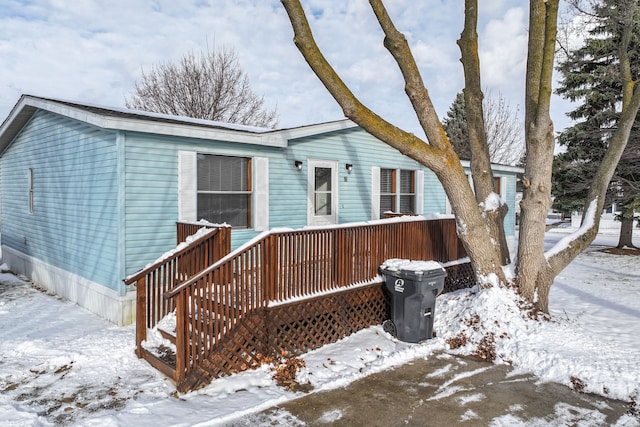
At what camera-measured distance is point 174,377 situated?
4090mm

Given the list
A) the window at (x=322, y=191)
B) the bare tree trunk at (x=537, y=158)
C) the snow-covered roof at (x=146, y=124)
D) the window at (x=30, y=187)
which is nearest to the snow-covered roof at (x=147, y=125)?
the snow-covered roof at (x=146, y=124)

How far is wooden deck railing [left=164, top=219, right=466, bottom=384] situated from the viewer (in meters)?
4.13

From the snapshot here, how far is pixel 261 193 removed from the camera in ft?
25.7

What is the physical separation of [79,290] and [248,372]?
4.70 m

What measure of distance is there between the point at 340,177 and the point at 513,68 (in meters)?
8.43

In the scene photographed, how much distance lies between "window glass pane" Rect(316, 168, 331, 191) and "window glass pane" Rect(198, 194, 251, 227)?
1.92 meters

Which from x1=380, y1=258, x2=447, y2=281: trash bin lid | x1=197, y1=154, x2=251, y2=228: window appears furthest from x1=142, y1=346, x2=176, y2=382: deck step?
x1=380, y1=258, x2=447, y2=281: trash bin lid

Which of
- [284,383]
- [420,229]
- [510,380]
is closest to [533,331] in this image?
[510,380]

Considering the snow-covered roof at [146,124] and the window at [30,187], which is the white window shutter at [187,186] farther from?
the window at [30,187]

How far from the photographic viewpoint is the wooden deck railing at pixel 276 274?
4133 mm

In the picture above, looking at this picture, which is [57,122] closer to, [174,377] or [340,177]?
[340,177]

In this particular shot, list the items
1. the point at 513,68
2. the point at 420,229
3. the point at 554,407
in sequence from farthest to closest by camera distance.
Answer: the point at 513,68
the point at 420,229
the point at 554,407

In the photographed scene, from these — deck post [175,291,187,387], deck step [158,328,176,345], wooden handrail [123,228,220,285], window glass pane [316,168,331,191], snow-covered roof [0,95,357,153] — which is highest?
snow-covered roof [0,95,357,153]

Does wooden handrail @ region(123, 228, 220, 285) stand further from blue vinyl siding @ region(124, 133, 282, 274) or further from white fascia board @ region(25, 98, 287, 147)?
white fascia board @ region(25, 98, 287, 147)
